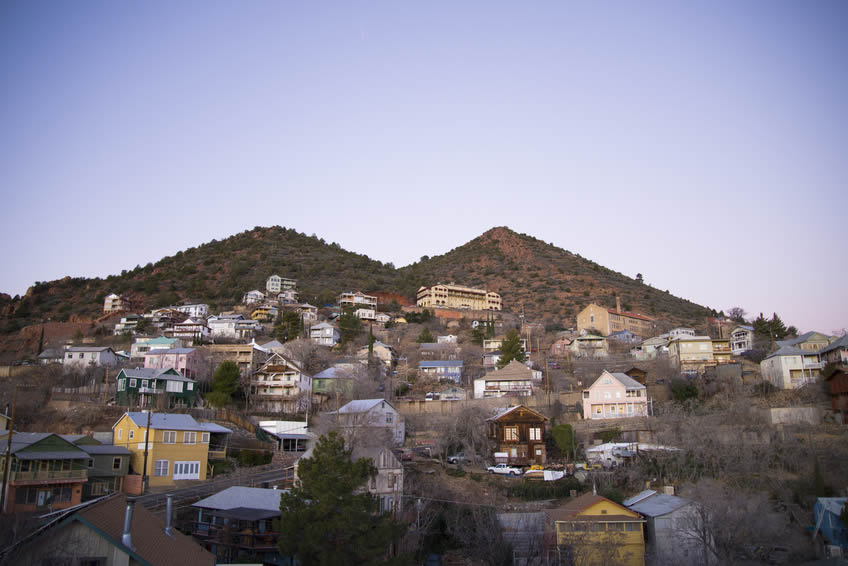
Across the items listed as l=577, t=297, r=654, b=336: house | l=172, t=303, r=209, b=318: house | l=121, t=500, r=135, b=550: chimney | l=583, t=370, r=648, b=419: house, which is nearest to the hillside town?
l=121, t=500, r=135, b=550: chimney

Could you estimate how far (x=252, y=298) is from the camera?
105125 millimetres

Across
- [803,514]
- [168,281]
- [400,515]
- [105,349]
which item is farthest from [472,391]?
[168,281]

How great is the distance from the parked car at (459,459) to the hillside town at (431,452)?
120 millimetres

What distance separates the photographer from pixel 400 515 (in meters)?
37.3

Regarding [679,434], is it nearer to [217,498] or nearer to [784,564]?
[784,564]

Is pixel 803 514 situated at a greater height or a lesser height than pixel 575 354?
lesser

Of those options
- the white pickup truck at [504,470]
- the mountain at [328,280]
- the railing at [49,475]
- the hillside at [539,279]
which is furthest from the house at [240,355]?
the hillside at [539,279]

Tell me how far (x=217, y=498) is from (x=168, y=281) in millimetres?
95744

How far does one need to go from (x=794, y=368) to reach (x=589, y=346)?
85.5 ft

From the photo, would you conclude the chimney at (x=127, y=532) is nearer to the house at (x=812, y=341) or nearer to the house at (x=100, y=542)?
the house at (x=100, y=542)

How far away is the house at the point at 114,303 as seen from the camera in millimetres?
105019

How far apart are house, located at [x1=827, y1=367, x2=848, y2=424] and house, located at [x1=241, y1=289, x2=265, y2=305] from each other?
78.0 m

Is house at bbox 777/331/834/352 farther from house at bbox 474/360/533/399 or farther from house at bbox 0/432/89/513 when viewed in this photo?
house at bbox 0/432/89/513

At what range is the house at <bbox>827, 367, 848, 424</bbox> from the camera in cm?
4504
